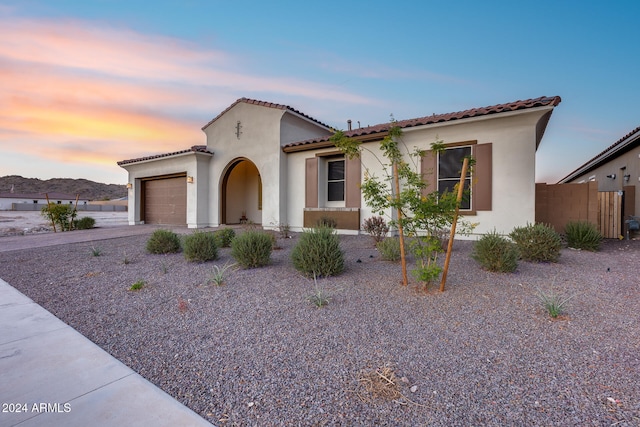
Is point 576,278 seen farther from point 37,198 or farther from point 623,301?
point 37,198

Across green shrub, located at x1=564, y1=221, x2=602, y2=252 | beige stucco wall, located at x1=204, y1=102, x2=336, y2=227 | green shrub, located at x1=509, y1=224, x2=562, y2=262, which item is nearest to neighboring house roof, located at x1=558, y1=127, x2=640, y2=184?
green shrub, located at x1=564, y1=221, x2=602, y2=252

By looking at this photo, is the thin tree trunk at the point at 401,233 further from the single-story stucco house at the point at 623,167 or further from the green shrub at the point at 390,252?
the single-story stucco house at the point at 623,167

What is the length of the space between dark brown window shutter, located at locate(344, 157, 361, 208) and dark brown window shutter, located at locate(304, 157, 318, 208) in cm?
120

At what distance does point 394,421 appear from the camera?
182 centimetres

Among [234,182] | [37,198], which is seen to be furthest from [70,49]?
[37,198]

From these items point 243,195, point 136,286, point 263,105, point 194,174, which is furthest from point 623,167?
point 194,174

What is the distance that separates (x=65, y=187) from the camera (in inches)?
3649

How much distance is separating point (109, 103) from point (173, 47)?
4796 mm

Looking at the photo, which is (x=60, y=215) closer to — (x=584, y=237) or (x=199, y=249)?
(x=199, y=249)

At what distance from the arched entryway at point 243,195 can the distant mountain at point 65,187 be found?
88478 millimetres

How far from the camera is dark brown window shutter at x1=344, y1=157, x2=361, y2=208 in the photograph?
33.1ft

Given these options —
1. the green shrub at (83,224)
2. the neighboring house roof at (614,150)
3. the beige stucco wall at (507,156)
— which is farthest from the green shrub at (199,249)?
the neighboring house roof at (614,150)

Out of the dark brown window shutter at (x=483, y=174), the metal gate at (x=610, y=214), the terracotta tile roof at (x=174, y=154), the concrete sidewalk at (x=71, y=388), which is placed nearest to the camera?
the concrete sidewalk at (x=71, y=388)

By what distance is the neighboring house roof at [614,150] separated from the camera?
9867 millimetres
